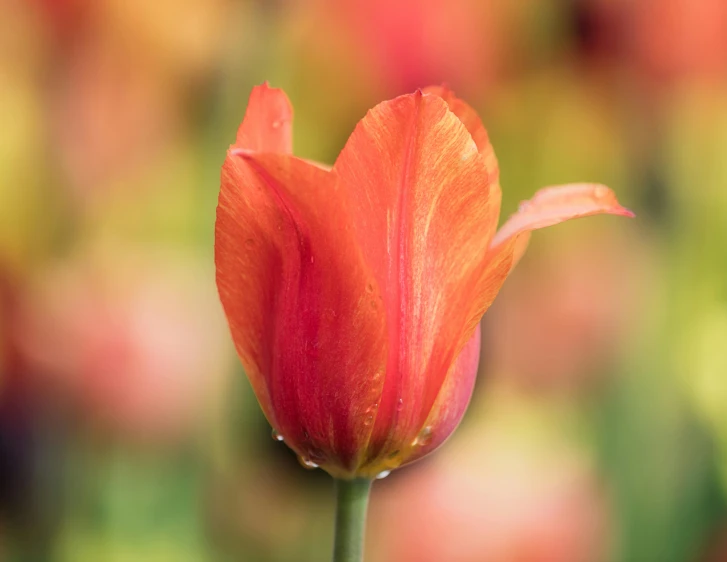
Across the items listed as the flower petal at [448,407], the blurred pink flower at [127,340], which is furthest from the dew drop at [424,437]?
the blurred pink flower at [127,340]

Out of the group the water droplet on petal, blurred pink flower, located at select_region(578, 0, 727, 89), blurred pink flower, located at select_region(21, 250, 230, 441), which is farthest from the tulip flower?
blurred pink flower, located at select_region(578, 0, 727, 89)

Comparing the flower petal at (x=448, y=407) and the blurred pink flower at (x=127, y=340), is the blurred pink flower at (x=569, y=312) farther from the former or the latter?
the flower petal at (x=448, y=407)

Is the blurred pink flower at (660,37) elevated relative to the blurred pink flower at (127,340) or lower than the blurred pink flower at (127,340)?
elevated

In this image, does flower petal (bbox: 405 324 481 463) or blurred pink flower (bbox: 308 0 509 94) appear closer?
flower petal (bbox: 405 324 481 463)

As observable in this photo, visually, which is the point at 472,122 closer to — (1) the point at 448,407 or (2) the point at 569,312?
(1) the point at 448,407

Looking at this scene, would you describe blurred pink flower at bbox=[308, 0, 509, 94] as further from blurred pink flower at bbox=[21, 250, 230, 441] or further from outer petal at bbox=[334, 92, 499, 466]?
outer petal at bbox=[334, 92, 499, 466]

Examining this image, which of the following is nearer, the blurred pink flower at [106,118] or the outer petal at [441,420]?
the outer petal at [441,420]

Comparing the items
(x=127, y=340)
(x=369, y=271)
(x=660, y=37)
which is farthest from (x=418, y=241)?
(x=660, y=37)
